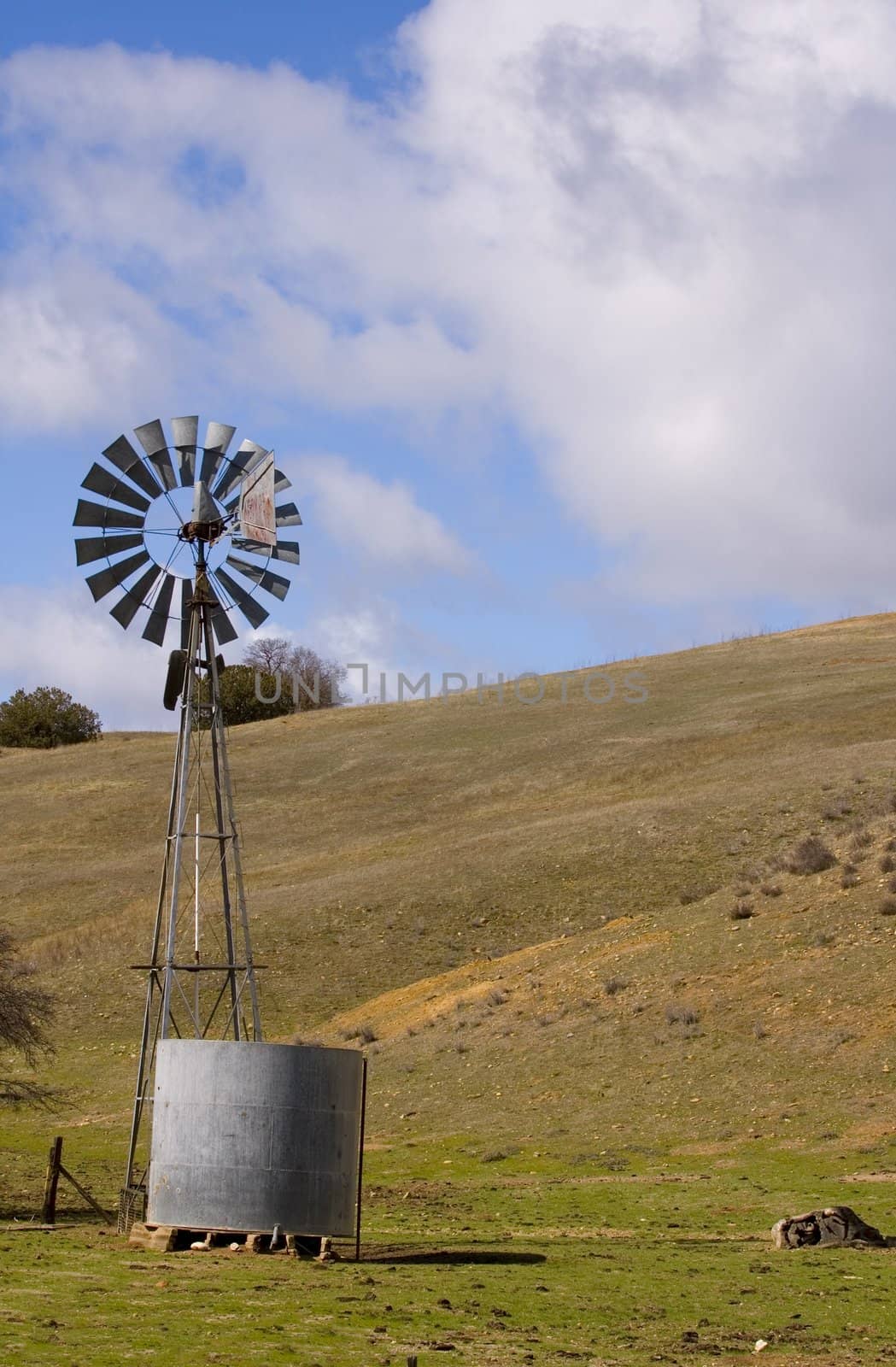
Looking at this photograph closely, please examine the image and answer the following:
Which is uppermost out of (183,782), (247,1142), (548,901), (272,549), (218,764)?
(272,549)

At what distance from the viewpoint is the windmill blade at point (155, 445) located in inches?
1048

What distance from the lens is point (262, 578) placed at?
2742 centimetres

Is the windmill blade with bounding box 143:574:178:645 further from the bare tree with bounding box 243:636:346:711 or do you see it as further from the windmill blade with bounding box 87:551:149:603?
the bare tree with bounding box 243:636:346:711

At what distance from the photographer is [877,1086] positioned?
33.1 meters

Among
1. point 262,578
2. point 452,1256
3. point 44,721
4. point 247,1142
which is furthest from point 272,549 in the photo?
point 44,721

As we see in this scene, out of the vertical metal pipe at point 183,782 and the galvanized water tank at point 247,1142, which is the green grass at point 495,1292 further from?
the vertical metal pipe at point 183,782

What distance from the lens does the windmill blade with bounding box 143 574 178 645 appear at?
88.7 feet

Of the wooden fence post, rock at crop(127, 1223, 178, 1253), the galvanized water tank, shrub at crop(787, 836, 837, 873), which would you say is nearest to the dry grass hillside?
shrub at crop(787, 836, 837, 873)

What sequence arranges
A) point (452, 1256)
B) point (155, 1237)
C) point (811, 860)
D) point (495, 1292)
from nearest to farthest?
point (495, 1292) → point (155, 1237) → point (452, 1256) → point (811, 860)

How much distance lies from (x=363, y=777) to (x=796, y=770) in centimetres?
2485

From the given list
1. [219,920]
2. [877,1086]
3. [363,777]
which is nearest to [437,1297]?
[877,1086]

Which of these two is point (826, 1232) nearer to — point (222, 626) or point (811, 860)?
point (222, 626)

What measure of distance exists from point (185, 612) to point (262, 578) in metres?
1.48

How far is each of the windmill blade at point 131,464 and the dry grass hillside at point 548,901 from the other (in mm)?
15421
